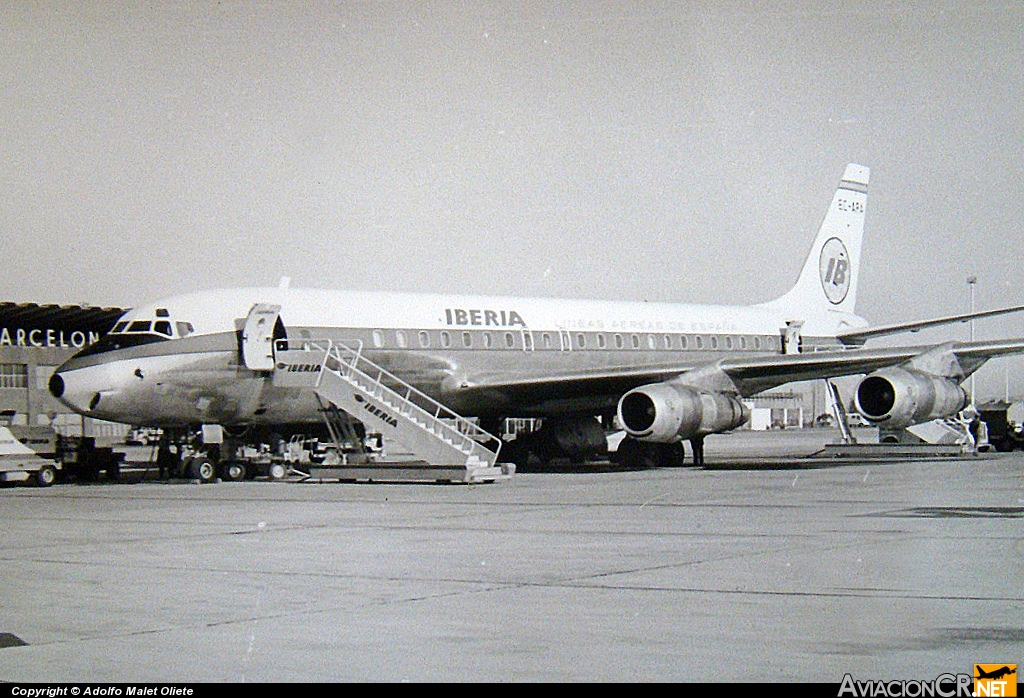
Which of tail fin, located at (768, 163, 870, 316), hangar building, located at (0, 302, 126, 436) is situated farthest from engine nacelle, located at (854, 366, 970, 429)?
hangar building, located at (0, 302, 126, 436)

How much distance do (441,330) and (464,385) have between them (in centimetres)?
131

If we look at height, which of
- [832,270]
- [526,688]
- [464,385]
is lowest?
[526,688]

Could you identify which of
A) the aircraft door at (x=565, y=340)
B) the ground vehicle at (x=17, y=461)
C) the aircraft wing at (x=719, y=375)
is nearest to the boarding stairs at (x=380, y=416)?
the aircraft wing at (x=719, y=375)

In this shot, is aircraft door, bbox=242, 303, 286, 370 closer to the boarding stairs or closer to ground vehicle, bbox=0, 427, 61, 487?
the boarding stairs

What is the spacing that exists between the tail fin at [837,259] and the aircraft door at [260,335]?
16.5 m

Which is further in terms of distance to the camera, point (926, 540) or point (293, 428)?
point (293, 428)

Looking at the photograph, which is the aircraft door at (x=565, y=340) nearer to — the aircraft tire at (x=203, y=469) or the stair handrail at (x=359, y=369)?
the stair handrail at (x=359, y=369)

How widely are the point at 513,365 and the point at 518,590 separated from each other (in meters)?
20.7

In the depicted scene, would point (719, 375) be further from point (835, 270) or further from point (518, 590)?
point (518, 590)

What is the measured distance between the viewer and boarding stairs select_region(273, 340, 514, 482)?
78.1ft

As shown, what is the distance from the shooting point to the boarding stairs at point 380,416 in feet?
78.1

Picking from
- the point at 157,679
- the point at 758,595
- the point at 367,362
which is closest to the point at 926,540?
the point at 758,595

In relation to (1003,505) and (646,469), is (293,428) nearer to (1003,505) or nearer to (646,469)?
(646,469)

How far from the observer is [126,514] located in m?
17.6
